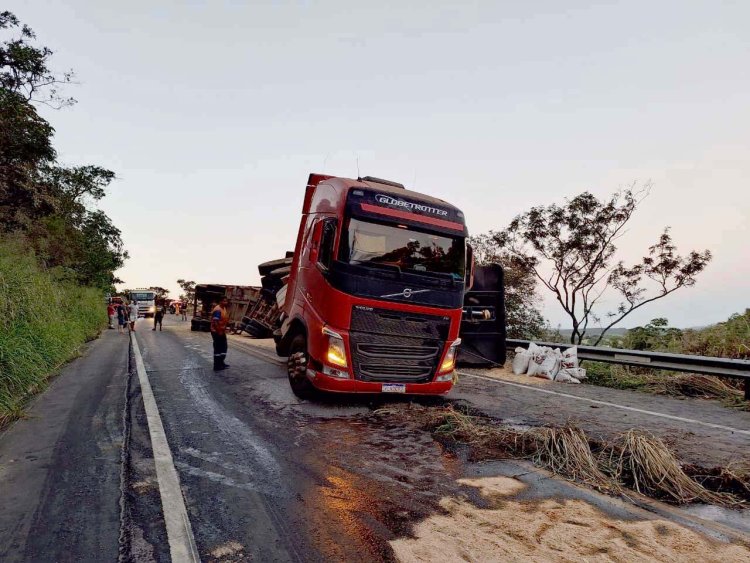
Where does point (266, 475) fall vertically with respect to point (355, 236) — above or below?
below

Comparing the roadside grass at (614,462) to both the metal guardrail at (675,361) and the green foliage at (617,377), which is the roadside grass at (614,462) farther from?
the green foliage at (617,377)

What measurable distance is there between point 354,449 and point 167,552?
2143 mm

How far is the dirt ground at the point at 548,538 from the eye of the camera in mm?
2453

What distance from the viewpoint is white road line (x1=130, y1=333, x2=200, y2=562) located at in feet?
8.03

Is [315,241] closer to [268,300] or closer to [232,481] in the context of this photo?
[232,481]

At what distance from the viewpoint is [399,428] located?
16.9 ft

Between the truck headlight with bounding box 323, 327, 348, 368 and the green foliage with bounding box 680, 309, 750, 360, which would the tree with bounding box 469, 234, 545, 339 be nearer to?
the green foliage with bounding box 680, 309, 750, 360

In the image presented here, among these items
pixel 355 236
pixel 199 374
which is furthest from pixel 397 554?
pixel 199 374

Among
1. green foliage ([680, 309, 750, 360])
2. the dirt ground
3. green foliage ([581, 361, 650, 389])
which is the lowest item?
the dirt ground

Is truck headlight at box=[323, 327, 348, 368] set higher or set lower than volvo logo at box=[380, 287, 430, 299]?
lower

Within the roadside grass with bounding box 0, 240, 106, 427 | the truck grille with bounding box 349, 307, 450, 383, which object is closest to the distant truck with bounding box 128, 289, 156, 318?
the roadside grass with bounding box 0, 240, 106, 427

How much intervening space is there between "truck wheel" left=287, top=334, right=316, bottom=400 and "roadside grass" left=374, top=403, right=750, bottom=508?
2.18m

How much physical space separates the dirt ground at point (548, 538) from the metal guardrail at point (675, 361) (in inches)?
223

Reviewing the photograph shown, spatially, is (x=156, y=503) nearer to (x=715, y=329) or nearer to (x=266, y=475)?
(x=266, y=475)
